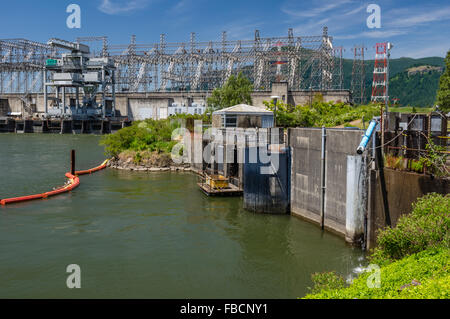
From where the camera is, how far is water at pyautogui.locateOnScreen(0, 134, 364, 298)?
16.1 metres

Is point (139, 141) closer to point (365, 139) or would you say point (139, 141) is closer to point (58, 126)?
point (365, 139)

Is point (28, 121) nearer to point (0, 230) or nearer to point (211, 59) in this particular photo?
point (211, 59)

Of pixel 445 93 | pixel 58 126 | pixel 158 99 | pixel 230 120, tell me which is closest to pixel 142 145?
pixel 230 120

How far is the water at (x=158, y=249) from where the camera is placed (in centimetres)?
1608

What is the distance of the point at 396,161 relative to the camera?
17891 mm

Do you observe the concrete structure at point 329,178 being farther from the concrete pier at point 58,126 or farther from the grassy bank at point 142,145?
the concrete pier at point 58,126

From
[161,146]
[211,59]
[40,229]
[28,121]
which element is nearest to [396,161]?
[40,229]

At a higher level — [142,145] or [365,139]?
[365,139]

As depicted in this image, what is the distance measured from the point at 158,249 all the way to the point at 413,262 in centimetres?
1245

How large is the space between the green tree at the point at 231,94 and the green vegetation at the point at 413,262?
58.6m

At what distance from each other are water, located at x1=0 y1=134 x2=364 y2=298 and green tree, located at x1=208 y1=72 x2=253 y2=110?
41.0 m

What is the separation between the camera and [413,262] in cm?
1198
